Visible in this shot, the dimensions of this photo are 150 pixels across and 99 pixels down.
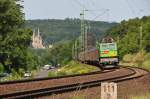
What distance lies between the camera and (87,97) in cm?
1967

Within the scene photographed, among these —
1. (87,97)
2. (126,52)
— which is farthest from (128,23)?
(87,97)

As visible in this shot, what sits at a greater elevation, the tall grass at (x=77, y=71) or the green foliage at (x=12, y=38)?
the green foliage at (x=12, y=38)

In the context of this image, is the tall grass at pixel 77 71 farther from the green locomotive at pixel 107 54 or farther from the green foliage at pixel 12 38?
the green foliage at pixel 12 38

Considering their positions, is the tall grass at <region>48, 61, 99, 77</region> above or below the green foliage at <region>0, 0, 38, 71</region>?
below

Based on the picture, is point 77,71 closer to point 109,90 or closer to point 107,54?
point 107,54

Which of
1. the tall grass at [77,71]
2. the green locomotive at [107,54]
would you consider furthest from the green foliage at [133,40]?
the green locomotive at [107,54]

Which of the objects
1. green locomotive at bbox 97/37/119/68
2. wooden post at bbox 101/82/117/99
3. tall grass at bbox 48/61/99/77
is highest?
wooden post at bbox 101/82/117/99

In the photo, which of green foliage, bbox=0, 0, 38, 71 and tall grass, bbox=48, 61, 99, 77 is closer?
tall grass, bbox=48, 61, 99, 77

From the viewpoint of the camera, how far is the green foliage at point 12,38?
7550 cm

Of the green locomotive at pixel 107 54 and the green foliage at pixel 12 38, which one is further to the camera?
the green foliage at pixel 12 38

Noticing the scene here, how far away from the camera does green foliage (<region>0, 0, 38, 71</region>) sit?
7550cm

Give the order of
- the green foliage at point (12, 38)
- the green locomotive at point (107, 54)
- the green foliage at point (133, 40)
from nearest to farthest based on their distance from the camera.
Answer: the green locomotive at point (107, 54) → the green foliage at point (12, 38) → the green foliage at point (133, 40)

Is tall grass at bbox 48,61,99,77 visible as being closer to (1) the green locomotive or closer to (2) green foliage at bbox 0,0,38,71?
(1) the green locomotive

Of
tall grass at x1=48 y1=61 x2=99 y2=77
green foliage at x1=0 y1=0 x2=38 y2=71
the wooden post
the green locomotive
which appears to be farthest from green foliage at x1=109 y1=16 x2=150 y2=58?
the wooden post
